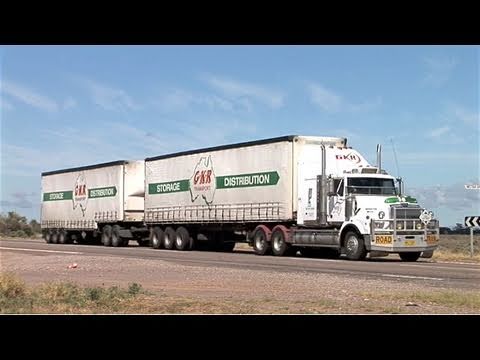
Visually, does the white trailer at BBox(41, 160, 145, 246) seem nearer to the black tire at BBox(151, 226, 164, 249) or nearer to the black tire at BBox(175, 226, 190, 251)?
the black tire at BBox(151, 226, 164, 249)

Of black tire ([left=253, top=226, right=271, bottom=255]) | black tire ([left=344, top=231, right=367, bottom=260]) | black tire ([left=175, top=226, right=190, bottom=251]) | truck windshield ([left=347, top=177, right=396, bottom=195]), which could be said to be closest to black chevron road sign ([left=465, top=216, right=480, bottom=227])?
truck windshield ([left=347, top=177, right=396, bottom=195])

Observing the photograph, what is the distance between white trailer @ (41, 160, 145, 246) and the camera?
44.9 meters

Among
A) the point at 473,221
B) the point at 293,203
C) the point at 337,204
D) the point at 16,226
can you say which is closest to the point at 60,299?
the point at 337,204

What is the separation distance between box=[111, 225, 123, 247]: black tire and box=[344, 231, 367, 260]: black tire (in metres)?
19.9

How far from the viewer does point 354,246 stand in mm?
28188

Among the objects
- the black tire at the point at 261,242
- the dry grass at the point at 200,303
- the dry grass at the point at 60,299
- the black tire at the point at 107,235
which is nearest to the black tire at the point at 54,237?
the black tire at the point at 107,235
